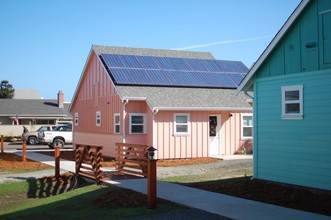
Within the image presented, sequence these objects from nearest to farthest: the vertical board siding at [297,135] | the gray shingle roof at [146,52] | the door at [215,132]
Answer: the vertical board siding at [297,135], the door at [215,132], the gray shingle roof at [146,52]

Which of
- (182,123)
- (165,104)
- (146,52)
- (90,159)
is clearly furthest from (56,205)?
(146,52)

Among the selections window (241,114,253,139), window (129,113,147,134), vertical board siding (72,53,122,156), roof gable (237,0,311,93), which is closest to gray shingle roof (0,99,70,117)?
vertical board siding (72,53,122,156)

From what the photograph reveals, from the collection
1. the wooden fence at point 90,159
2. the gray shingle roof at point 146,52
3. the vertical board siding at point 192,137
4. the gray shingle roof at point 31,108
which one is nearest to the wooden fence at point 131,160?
the wooden fence at point 90,159

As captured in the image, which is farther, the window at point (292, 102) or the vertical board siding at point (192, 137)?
the vertical board siding at point (192, 137)

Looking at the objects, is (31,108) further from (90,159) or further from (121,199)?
(121,199)

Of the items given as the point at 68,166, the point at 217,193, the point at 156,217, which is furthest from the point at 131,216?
the point at 68,166

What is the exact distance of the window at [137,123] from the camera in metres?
23.6

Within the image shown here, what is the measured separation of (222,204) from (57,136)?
2486cm

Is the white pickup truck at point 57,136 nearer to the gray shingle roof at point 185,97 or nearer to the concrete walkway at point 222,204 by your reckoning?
the gray shingle roof at point 185,97

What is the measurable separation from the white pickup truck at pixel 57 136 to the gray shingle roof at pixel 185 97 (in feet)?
38.0

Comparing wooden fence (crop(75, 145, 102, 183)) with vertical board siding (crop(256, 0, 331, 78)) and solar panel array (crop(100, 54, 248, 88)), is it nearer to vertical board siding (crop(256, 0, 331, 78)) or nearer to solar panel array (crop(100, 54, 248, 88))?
vertical board siding (crop(256, 0, 331, 78))

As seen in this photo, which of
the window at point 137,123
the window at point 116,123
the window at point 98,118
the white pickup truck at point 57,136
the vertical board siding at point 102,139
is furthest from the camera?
the white pickup truck at point 57,136

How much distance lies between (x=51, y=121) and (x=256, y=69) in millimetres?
41409

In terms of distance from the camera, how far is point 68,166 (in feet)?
68.5
